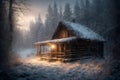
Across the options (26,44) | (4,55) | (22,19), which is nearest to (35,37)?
(26,44)

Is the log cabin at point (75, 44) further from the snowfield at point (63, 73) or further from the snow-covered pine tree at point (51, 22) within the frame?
the snow-covered pine tree at point (51, 22)

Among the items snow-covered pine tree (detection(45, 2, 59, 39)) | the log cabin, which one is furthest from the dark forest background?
the log cabin

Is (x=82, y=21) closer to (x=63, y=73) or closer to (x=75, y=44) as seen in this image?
(x=75, y=44)

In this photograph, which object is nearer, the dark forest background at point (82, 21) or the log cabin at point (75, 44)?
the dark forest background at point (82, 21)

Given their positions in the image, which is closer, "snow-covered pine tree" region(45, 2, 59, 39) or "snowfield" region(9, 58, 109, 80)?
"snowfield" region(9, 58, 109, 80)

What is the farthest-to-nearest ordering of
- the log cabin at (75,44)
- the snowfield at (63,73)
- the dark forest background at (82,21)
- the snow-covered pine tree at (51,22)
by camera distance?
1. the snow-covered pine tree at (51,22)
2. the log cabin at (75,44)
3. the snowfield at (63,73)
4. the dark forest background at (82,21)

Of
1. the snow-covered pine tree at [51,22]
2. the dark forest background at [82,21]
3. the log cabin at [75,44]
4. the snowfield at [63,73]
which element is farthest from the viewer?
the snow-covered pine tree at [51,22]

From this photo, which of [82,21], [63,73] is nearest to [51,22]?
[82,21]

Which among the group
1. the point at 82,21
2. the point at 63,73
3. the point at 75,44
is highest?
the point at 82,21

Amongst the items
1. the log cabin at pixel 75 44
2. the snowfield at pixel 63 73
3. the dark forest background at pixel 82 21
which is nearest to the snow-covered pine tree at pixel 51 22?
the dark forest background at pixel 82 21

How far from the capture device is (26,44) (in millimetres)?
103938

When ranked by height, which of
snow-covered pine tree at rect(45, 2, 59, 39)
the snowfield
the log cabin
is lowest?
the snowfield

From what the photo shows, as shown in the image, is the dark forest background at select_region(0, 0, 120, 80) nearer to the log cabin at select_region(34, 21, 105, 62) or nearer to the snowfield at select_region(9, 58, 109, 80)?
the snowfield at select_region(9, 58, 109, 80)

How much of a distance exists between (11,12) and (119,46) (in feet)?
62.1
